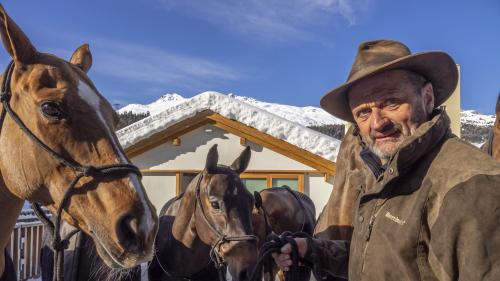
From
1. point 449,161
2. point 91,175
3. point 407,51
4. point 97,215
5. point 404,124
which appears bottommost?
point 97,215

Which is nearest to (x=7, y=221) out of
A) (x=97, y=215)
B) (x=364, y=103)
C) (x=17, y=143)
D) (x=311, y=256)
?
(x=17, y=143)

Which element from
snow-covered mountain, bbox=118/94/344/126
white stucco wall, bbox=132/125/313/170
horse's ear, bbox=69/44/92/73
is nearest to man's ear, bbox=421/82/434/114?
horse's ear, bbox=69/44/92/73

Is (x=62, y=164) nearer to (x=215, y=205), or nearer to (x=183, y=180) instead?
(x=215, y=205)

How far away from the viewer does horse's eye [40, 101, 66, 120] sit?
203 centimetres

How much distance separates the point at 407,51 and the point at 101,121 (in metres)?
1.50

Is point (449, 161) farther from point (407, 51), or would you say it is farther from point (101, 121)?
point (101, 121)

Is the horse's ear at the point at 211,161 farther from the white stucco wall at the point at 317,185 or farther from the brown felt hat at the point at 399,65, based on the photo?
the white stucco wall at the point at 317,185

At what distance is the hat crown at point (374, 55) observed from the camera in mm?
1920

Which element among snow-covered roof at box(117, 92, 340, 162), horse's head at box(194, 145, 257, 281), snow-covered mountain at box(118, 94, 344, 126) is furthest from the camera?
snow-covered mountain at box(118, 94, 344, 126)

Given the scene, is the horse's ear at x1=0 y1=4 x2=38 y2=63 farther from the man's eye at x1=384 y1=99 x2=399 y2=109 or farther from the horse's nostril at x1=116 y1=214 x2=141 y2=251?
the man's eye at x1=384 y1=99 x2=399 y2=109

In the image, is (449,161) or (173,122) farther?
(173,122)

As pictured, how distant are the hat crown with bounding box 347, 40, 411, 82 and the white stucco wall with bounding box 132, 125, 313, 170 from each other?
8060 millimetres

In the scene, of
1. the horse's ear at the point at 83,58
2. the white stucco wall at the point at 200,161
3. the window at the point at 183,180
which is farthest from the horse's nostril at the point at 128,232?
the window at the point at 183,180

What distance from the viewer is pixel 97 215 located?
196cm
